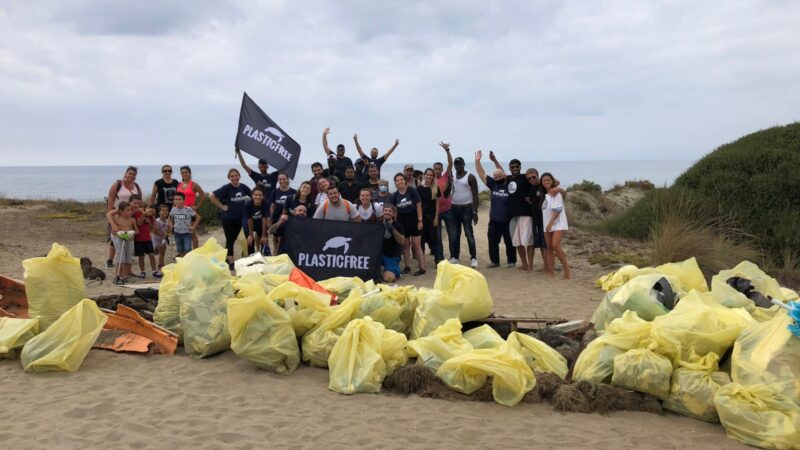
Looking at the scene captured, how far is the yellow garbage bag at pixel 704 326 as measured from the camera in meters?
4.44

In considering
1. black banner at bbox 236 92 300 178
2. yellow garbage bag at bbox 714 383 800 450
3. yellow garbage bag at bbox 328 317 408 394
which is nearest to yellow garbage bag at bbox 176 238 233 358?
yellow garbage bag at bbox 328 317 408 394

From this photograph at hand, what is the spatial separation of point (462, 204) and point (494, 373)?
5362mm

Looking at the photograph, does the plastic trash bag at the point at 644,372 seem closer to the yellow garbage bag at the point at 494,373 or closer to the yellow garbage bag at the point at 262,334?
the yellow garbage bag at the point at 494,373

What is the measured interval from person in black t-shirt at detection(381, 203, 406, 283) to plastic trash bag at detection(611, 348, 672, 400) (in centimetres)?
453

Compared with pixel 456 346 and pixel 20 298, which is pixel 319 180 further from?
pixel 456 346

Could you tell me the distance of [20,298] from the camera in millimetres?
6309

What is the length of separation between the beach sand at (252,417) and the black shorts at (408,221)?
13.4 feet

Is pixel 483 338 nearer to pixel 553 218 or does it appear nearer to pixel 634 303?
pixel 634 303

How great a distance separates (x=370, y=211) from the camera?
349 inches

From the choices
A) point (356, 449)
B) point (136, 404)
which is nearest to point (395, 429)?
point (356, 449)

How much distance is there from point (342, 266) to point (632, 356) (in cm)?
475

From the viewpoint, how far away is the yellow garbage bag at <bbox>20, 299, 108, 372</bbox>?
194 inches

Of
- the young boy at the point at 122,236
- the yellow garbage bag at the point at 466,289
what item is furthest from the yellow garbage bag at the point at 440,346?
the young boy at the point at 122,236

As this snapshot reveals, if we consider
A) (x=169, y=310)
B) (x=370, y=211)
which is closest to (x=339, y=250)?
(x=370, y=211)
